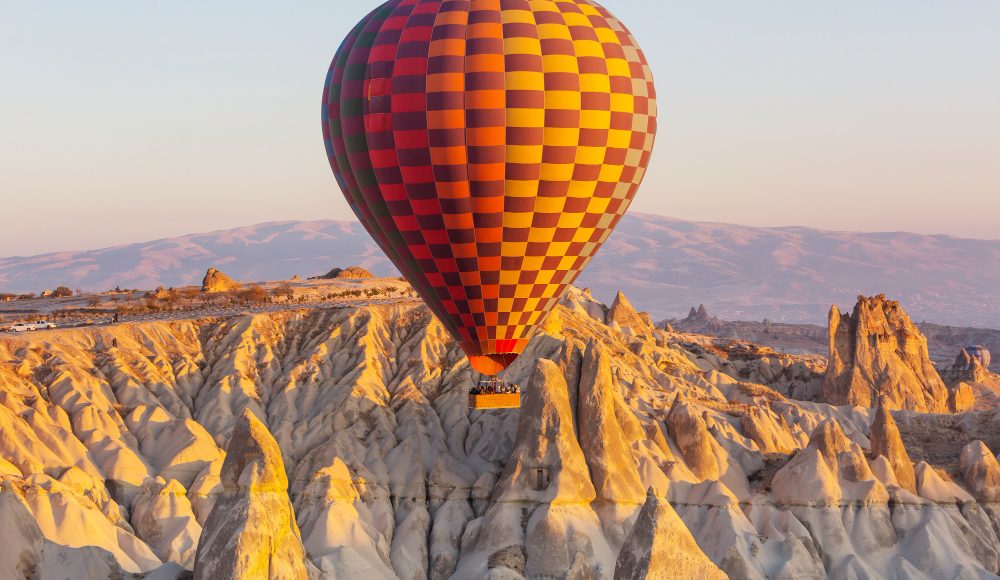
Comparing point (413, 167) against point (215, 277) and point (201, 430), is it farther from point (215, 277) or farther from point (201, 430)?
point (215, 277)

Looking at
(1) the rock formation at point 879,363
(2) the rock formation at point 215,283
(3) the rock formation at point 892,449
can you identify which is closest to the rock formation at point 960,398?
(1) the rock formation at point 879,363

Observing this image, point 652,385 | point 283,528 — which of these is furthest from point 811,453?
point 283,528

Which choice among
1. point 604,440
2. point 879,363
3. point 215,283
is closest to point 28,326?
point 215,283

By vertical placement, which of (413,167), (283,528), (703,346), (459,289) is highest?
(413,167)

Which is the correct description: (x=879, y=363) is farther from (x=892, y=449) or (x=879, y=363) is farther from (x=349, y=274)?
(x=349, y=274)

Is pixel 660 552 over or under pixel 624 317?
over
